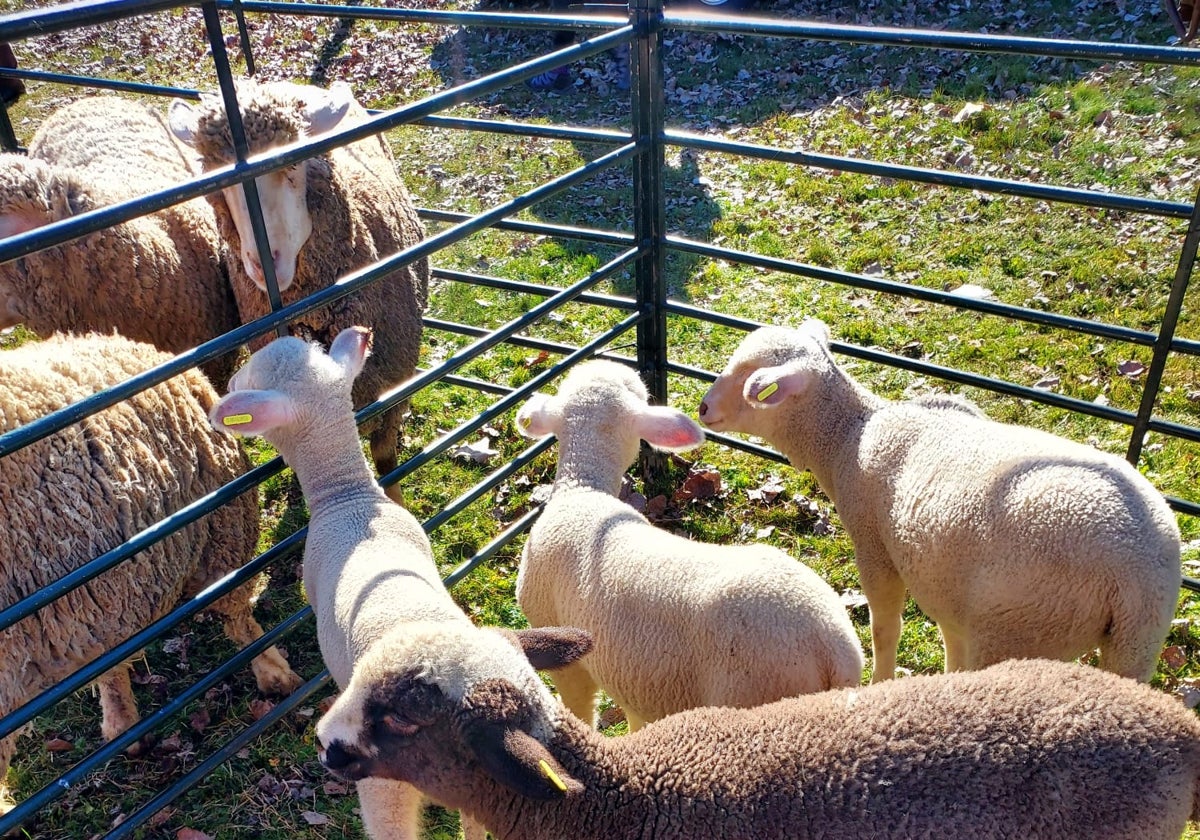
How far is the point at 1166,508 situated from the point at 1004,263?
3636mm

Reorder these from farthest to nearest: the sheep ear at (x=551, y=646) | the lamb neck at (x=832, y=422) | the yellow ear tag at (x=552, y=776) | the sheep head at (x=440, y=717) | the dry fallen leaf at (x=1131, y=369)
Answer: the dry fallen leaf at (x=1131, y=369) < the lamb neck at (x=832, y=422) < the sheep ear at (x=551, y=646) < the sheep head at (x=440, y=717) < the yellow ear tag at (x=552, y=776)

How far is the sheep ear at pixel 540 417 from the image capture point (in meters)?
3.50

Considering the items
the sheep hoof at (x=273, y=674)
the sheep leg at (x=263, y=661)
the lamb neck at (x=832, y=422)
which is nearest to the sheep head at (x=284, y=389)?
the sheep leg at (x=263, y=661)

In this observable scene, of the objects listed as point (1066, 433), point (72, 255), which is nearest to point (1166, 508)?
point (1066, 433)

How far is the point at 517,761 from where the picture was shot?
1.98m

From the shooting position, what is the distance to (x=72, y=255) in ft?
13.4

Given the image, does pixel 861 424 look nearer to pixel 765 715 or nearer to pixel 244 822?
pixel 765 715

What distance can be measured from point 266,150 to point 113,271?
0.93 meters

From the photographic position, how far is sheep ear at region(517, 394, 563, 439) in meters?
3.50

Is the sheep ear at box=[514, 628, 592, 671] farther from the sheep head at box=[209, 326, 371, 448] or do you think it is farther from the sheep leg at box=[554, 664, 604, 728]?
the sheep head at box=[209, 326, 371, 448]

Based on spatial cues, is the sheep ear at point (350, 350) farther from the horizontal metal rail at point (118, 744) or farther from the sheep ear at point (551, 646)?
the sheep ear at point (551, 646)

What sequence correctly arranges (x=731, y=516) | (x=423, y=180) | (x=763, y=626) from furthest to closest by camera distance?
(x=423, y=180)
(x=731, y=516)
(x=763, y=626)

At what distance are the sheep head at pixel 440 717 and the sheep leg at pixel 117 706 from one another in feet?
6.46

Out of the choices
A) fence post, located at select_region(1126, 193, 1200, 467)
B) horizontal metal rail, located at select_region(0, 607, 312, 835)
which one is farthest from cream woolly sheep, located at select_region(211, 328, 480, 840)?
fence post, located at select_region(1126, 193, 1200, 467)
